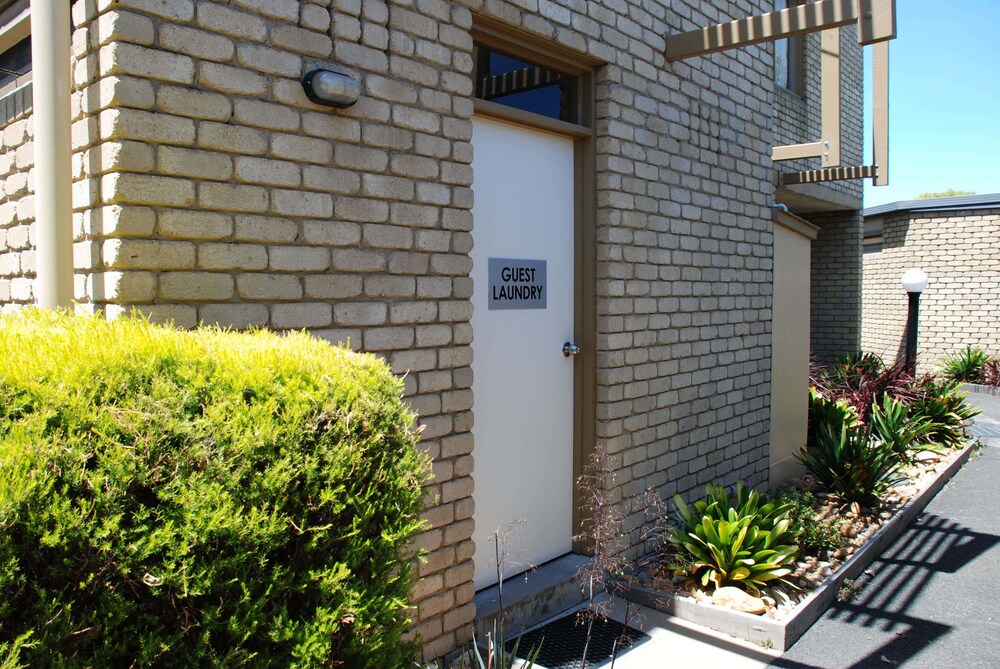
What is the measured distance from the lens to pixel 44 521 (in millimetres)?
1452

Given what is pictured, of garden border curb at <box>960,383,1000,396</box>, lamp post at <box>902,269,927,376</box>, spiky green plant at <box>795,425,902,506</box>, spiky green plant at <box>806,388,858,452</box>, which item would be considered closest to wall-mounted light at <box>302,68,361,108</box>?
spiky green plant at <box>795,425,902,506</box>

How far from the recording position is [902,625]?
437 cm

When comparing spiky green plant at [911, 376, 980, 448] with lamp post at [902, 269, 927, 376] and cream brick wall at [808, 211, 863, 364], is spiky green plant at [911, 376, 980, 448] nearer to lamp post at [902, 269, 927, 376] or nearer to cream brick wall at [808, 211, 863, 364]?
lamp post at [902, 269, 927, 376]

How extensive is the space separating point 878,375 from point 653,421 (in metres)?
6.99

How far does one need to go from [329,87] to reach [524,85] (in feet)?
5.32

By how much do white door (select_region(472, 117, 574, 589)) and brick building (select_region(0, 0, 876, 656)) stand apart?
0.06ft

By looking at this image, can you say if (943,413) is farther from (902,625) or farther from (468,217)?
(468,217)

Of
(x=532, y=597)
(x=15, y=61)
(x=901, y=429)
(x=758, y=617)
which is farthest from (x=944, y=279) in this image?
(x=15, y=61)

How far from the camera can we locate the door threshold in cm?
384

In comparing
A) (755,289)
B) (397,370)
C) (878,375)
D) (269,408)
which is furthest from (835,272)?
(269,408)

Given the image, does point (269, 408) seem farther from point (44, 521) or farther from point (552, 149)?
point (552, 149)

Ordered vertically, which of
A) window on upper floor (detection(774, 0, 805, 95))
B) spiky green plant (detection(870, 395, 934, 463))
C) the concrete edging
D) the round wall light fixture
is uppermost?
window on upper floor (detection(774, 0, 805, 95))

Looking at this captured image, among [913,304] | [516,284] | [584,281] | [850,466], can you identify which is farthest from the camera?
[913,304]

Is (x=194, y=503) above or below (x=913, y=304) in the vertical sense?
below
